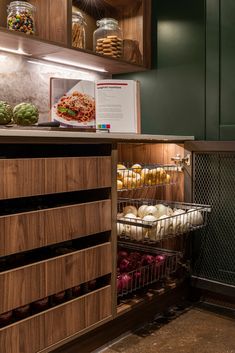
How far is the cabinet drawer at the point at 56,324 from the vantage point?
1453 millimetres

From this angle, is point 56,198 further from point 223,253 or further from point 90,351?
point 223,253

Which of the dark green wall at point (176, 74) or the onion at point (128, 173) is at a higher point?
the dark green wall at point (176, 74)

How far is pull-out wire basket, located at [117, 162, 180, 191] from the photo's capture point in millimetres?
2049

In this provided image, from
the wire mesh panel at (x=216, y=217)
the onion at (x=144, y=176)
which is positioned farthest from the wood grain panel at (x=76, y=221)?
the wire mesh panel at (x=216, y=217)

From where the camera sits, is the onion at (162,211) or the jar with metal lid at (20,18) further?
the onion at (162,211)

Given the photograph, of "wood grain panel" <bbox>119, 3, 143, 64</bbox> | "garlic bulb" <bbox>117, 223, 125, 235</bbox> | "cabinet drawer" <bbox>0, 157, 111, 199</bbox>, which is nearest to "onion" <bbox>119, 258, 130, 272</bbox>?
"garlic bulb" <bbox>117, 223, 125, 235</bbox>

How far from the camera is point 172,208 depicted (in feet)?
7.60

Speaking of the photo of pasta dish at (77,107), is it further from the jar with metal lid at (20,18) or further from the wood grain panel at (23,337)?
the wood grain panel at (23,337)

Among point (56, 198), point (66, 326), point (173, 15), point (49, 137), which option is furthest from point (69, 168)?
point (173, 15)

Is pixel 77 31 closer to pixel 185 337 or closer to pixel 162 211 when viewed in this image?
pixel 162 211

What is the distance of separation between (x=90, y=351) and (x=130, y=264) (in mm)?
490

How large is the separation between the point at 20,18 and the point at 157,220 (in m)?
1.12

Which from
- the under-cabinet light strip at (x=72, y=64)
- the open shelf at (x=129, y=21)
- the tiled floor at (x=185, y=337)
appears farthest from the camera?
the open shelf at (x=129, y=21)

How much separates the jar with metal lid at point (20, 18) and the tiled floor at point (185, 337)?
1.52 meters
